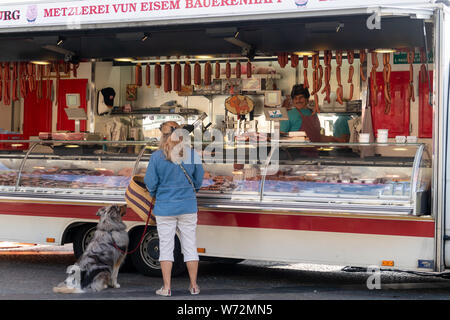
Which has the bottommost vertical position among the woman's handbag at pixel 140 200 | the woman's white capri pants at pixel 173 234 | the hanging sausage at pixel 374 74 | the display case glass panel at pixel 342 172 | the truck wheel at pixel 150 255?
the truck wheel at pixel 150 255

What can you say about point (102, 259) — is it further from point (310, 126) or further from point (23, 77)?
point (23, 77)

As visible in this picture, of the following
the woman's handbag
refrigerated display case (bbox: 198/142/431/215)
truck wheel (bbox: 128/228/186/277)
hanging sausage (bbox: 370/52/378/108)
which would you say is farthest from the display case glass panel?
hanging sausage (bbox: 370/52/378/108)

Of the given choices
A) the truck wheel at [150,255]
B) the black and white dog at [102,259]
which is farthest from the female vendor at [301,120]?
the black and white dog at [102,259]

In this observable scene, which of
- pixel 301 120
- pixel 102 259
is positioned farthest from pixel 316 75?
pixel 102 259

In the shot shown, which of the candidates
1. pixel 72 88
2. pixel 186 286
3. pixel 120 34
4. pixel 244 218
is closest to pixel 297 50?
pixel 120 34

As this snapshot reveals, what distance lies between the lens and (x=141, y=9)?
716 centimetres

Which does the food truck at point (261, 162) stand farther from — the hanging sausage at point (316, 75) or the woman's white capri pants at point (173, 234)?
the woman's white capri pants at point (173, 234)

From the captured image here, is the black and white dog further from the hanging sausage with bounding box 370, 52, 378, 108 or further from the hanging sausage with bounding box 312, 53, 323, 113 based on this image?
the hanging sausage with bounding box 370, 52, 378, 108

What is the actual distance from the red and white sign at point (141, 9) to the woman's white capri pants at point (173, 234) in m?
2.02

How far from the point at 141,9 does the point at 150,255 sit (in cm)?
273

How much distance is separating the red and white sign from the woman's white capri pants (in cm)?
202

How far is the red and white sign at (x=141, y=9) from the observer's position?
6.57 meters

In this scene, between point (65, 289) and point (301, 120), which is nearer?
point (65, 289)

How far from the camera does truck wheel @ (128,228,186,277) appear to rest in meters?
7.86
